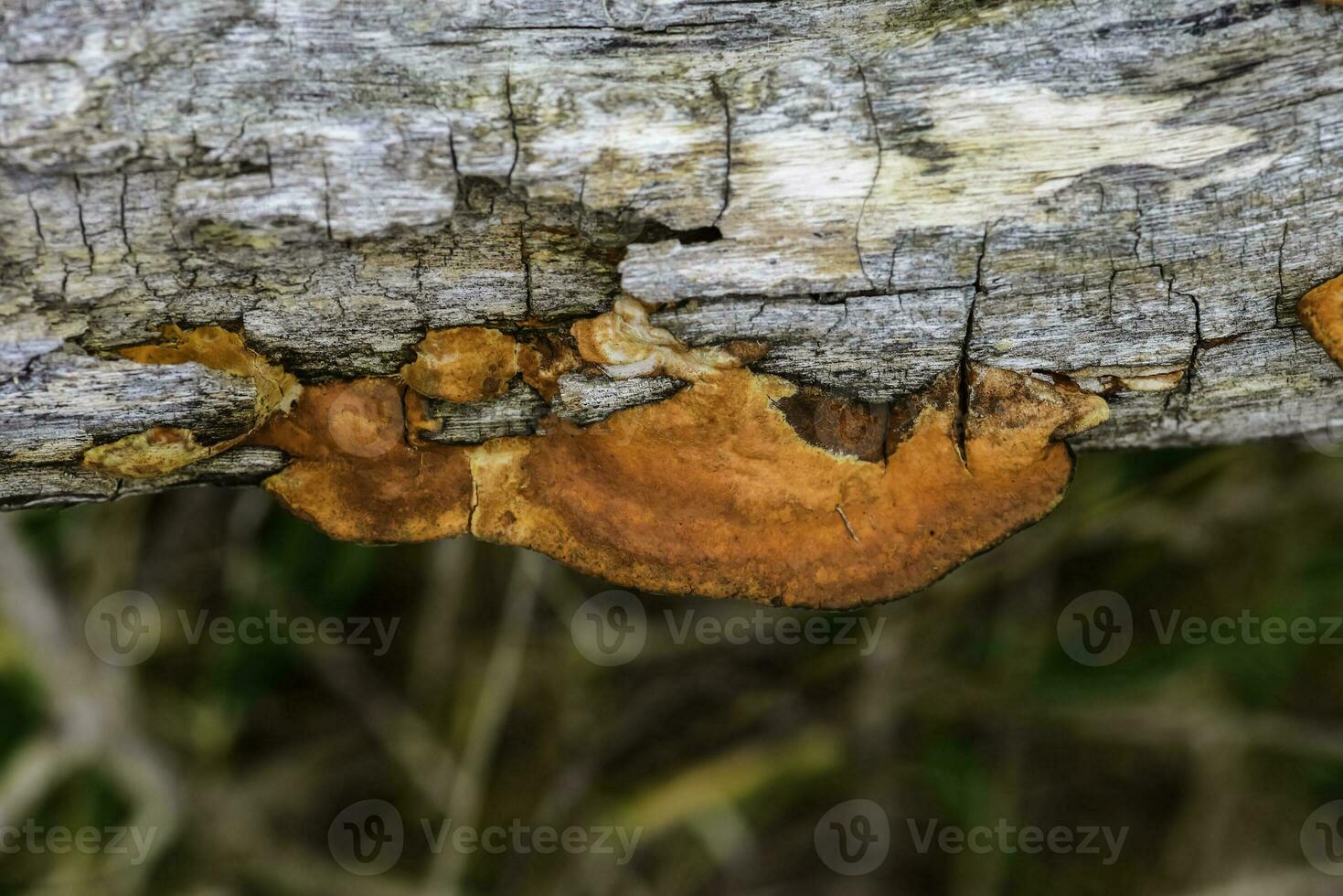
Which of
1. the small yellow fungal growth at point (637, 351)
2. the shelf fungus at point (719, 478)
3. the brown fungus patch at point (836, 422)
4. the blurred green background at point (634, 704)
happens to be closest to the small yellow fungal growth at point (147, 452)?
the shelf fungus at point (719, 478)

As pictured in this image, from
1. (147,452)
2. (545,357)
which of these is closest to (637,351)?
(545,357)

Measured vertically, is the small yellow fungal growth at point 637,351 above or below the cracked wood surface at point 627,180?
below

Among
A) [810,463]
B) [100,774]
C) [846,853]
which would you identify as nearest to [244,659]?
[100,774]

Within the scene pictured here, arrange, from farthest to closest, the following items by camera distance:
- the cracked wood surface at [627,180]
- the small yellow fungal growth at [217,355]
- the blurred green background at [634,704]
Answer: the blurred green background at [634,704], the small yellow fungal growth at [217,355], the cracked wood surface at [627,180]

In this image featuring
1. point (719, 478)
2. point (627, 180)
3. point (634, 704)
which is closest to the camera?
point (627, 180)

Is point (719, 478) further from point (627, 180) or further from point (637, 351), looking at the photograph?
point (627, 180)

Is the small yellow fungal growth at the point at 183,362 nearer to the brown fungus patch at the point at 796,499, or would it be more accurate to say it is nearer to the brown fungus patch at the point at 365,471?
the brown fungus patch at the point at 365,471

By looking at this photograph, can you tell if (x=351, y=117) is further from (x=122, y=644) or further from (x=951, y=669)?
(x=951, y=669)

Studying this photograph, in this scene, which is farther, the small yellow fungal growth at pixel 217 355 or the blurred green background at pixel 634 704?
the blurred green background at pixel 634 704
